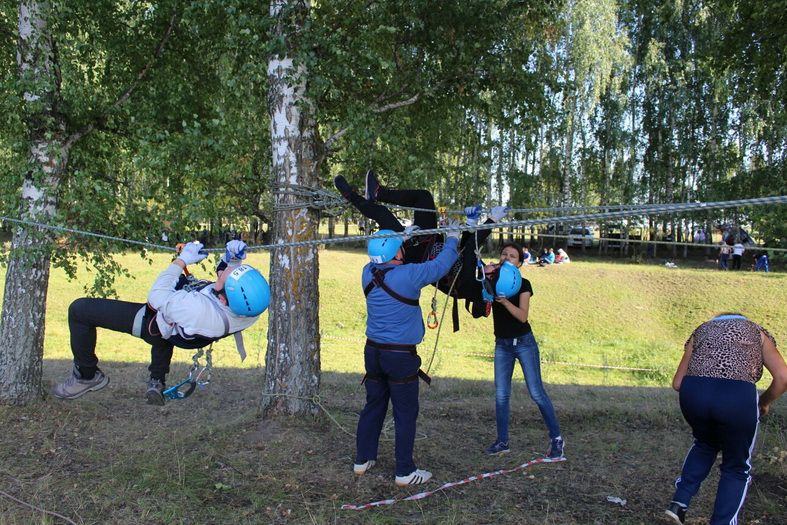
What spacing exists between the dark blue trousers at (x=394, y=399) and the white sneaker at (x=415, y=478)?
1.3 inches

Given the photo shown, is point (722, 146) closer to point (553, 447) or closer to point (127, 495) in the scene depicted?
point (553, 447)

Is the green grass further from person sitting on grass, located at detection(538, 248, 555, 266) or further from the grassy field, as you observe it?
the grassy field

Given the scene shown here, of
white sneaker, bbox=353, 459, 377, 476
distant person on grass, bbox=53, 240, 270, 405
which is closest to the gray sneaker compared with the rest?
distant person on grass, bbox=53, 240, 270, 405

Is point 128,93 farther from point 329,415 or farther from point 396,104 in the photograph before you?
point 329,415

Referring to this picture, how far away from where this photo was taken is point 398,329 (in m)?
4.72

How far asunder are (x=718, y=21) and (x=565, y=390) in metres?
21.9

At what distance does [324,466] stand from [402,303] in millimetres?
1587

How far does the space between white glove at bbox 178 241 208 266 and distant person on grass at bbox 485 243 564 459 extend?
2578 mm

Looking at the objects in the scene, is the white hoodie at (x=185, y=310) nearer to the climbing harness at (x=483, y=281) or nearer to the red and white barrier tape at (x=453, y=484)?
the red and white barrier tape at (x=453, y=484)

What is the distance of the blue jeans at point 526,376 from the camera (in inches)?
218

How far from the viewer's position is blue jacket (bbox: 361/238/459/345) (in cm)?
467

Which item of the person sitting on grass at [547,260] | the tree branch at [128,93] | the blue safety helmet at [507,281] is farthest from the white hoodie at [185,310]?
the person sitting on grass at [547,260]

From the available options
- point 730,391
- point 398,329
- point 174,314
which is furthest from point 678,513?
point 174,314

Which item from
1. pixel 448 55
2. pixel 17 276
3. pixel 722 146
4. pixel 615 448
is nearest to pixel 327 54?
pixel 448 55
